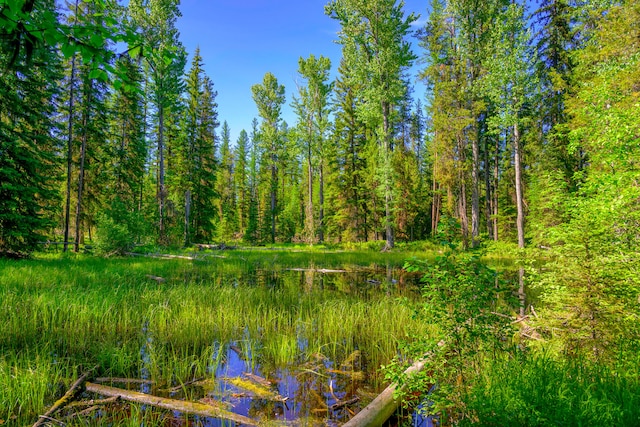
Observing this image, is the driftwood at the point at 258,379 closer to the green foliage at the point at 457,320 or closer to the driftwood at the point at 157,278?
the green foliage at the point at 457,320

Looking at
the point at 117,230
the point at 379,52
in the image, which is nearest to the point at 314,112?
the point at 379,52

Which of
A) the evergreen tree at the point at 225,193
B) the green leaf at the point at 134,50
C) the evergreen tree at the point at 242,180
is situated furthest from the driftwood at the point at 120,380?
the evergreen tree at the point at 242,180

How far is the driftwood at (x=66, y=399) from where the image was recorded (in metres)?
3.12

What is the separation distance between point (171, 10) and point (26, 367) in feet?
91.8

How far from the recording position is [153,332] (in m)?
5.96

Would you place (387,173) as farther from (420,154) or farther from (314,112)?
(420,154)

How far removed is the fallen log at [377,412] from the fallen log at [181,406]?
1134 mm

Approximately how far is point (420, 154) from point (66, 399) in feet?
161

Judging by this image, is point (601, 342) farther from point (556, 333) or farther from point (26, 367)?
point (26, 367)

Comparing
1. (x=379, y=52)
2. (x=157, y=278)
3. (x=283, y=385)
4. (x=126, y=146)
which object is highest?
(x=379, y=52)

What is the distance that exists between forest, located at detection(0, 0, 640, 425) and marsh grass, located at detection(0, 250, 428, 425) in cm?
165

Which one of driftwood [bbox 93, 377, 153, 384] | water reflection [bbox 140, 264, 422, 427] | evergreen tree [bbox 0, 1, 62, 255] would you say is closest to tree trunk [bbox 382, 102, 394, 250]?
water reflection [bbox 140, 264, 422, 427]

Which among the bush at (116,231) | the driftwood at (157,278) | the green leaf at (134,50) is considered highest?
the green leaf at (134,50)

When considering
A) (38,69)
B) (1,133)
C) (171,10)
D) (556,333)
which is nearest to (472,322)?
(556,333)
